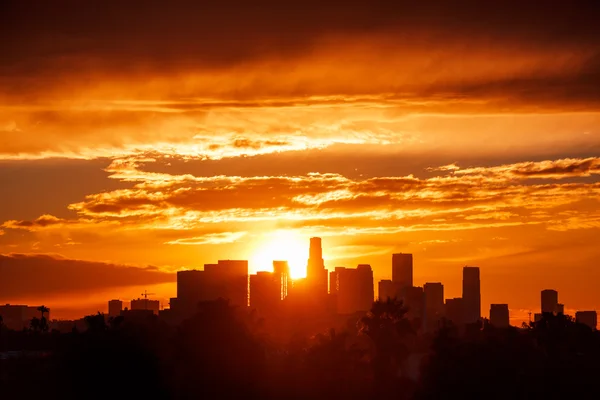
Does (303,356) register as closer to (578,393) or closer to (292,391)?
(292,391)

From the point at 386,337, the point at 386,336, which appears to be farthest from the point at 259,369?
the point at 386,336

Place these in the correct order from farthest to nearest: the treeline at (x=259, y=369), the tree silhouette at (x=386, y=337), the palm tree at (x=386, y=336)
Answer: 1. the palm tree at (x=386, y=336)
2. the tree silhouette at (x=386, y=337)
3. the treeline at (x=259, y=369)

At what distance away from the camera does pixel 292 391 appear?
126 m

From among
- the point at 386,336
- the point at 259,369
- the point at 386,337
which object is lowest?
the point at 259,369

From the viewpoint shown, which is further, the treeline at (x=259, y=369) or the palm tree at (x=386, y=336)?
the palm tree at (x=386, y=336)

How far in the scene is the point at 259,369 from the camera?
125 meters

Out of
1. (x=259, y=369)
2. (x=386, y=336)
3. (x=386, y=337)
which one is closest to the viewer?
(x=259, y=369)

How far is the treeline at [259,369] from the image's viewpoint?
11281 cm

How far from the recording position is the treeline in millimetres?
112812

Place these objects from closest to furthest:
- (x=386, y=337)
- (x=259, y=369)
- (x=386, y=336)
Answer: (x=259, y=369) → (x=386, y=337) → (x=386, y=336)

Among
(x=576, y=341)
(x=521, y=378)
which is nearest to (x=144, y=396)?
(x=521, y=378)

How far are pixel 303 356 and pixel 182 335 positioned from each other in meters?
18.8

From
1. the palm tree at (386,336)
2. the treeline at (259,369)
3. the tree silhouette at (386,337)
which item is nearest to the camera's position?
the treeline at (259,369)

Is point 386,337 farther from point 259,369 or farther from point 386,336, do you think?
point 259,369
